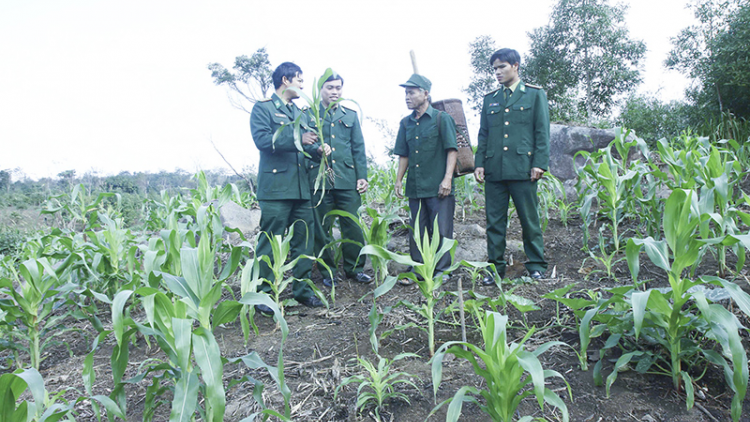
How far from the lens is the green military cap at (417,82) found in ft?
10.1

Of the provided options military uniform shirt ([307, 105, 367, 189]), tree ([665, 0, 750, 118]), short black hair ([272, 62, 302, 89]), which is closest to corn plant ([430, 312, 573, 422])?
military uniform shirt ([307, 105, 367, 189])

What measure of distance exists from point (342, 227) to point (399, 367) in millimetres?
1564

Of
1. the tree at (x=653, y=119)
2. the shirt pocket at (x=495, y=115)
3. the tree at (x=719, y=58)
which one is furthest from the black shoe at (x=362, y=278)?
the tree at (x=653, y=119)

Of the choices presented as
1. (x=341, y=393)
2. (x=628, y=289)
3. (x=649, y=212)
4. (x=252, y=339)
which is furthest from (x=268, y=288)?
(x=649, y=212)

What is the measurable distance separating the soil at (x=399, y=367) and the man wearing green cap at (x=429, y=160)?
19.9 inches

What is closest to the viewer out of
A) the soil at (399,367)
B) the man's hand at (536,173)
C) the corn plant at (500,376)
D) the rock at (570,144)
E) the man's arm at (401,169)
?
the corn plant at (500,376)

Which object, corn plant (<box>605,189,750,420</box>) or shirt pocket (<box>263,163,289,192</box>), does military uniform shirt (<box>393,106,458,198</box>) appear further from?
corn plant (<box>605,189,750,420</box>)

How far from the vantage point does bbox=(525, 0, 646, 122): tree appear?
16391 mm

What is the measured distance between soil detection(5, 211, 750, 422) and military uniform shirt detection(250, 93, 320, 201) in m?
0.83

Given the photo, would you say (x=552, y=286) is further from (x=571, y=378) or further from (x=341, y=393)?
(x=341, y=393)

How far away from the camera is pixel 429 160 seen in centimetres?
317

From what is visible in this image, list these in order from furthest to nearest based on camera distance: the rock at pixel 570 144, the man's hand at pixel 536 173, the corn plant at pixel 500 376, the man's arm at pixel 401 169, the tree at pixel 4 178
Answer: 1. the tree at pixel 4 178
2. the rock at pixel 570 144
3. the man's arm at pixel 401 169
4. the man's hand at pixel 536 173
5. the corn plant at pixel 500 376

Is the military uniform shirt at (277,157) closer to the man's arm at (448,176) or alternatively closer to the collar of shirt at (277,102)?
the collar of shirt at (277,102)

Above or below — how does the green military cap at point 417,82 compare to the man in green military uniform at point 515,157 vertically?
above
